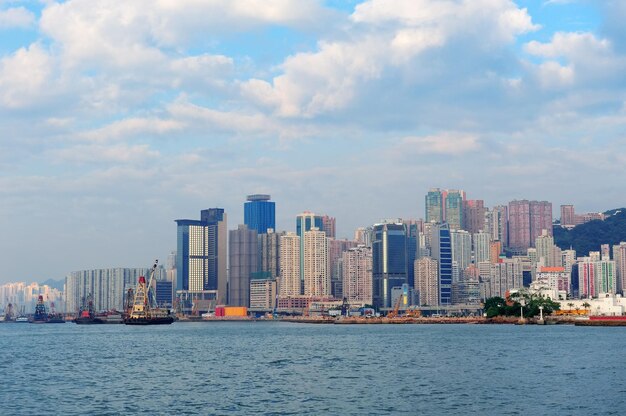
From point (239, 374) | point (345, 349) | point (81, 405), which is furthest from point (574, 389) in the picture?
point (345, 349)

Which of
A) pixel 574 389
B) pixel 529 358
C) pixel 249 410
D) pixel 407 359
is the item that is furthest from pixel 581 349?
pixel 249 410

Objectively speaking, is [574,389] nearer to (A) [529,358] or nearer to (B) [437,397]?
(B) [437,397]

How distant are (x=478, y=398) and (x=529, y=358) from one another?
29.9 m

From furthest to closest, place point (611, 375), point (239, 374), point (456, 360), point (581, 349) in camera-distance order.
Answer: point (581, 349) → point (456, 360) → point (239, 374) → point (611, 375)

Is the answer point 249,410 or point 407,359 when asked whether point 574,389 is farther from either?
point 407,359

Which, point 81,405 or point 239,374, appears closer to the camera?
point 81,405

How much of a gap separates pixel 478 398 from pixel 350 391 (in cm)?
818

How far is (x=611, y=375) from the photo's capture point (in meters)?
60.8

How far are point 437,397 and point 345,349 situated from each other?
4795cm

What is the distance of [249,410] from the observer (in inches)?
1800

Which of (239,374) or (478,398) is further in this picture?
(239,374)

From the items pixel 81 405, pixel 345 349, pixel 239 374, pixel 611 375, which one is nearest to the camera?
pixel 81 405

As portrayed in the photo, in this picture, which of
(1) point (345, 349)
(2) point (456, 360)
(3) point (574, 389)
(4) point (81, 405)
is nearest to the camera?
(4) point (81, 405)

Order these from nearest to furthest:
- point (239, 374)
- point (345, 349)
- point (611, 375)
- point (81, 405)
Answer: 1. point (81, 405)
2. point (611, 375)
3. point (239, 374)
4. point (345, 349)
